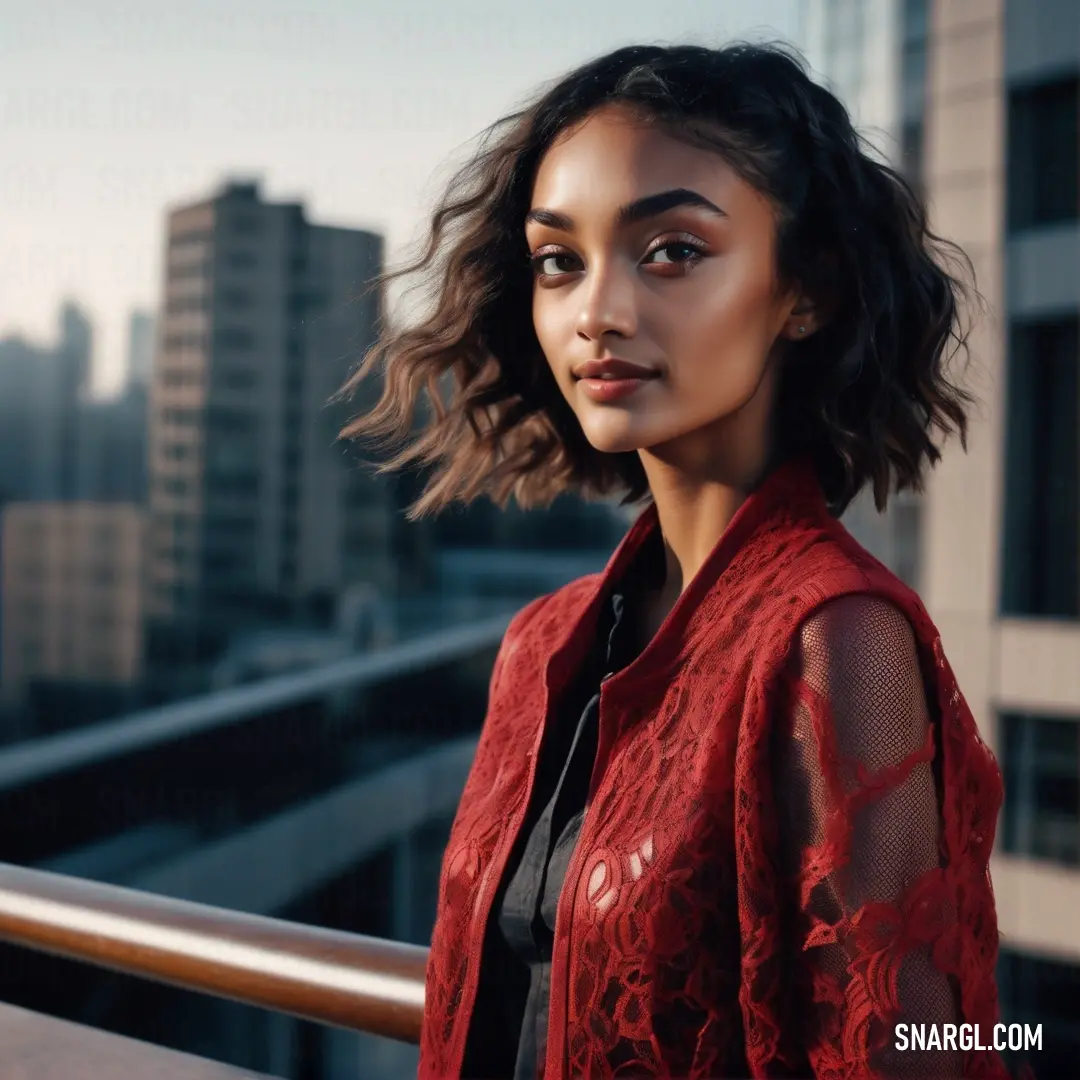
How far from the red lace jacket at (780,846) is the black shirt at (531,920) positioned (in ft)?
0.08

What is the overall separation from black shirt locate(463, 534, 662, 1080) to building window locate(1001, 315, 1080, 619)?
1014 centimetres

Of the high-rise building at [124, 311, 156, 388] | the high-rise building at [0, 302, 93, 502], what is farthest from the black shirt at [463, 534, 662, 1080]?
the high-rise building at [124, 311, 156, 388]

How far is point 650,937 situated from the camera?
2.59 ft

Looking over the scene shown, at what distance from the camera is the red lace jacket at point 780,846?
0.73 m

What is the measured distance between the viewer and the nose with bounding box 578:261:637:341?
90 cm

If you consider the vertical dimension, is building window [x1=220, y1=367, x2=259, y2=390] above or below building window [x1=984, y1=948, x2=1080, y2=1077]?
above

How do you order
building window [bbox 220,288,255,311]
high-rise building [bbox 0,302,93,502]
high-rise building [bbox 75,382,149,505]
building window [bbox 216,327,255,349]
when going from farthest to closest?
1. building window [bbox 220,288,255,311]
2. building window [bbox 216,327,255,349]
3. high-rise building [bbox 75,382,149,505]
4. high-rise building [bbox 0,302,93,502]

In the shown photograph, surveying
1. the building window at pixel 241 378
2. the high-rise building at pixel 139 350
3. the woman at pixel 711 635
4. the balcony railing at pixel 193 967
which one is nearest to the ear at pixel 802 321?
the woman at pixel 711 635

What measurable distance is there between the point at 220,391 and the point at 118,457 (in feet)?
19.5

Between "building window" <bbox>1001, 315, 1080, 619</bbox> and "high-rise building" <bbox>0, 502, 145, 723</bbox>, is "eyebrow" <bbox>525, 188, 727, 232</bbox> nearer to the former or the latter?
"building window" <bbox>1001, 315, 1080, 619</bbox>

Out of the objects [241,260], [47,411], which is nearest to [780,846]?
[47,411]

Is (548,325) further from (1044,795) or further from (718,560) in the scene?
(1044,795)

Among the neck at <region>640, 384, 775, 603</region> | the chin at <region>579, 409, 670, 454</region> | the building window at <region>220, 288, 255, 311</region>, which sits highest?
the building window at <region>220, 288, 255, 311</region>

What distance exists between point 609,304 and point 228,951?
541 mm
